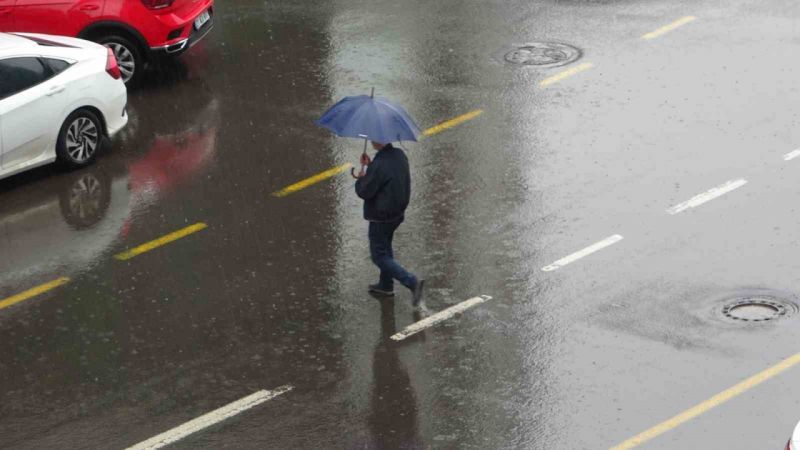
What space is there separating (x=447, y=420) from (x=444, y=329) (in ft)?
4.94

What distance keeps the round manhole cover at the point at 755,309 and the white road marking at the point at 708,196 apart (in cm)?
196

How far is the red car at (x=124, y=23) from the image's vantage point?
1809 centimetres

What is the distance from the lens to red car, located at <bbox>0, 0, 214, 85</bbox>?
1809cm

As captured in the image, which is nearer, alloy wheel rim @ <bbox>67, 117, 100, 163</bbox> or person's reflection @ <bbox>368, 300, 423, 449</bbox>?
person's reflection @ <bbox>368, 300, 423, 449</bbox>

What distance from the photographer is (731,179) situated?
15211 mm

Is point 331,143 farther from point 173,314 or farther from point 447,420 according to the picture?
point 447,420

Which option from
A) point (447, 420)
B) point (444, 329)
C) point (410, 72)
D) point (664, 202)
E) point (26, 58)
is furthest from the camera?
point (410, 72)

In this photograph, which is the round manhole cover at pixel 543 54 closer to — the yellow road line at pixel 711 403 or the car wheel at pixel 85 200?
the car wheel at pixel 85 200

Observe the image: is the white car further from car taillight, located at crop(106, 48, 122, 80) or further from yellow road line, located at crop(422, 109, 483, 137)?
yellow road line, located at crop(422, 109, 483, 137)

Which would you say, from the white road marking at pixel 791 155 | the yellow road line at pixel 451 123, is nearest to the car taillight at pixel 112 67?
the yellow road line at pixel 451 123

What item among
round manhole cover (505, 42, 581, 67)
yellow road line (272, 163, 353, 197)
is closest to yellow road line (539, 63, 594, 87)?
round manhole cover (505, 42, 581, 67)

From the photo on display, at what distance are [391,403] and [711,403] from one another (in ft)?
7.58

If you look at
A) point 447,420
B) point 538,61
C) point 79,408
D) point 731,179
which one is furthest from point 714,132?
point 79,408

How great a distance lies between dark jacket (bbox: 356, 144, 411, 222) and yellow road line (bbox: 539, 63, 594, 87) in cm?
550
